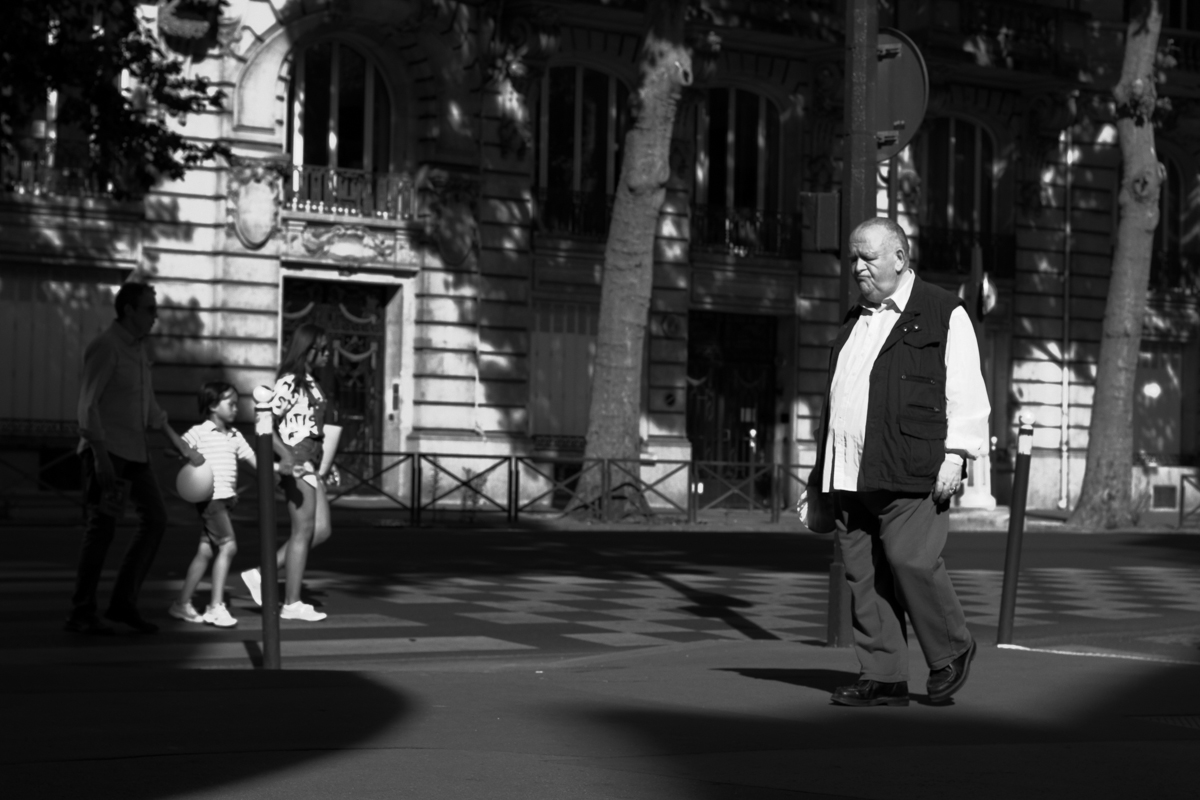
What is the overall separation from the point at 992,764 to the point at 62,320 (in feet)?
73.5

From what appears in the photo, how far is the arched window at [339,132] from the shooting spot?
2859cm

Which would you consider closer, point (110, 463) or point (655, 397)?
point (110, 463)

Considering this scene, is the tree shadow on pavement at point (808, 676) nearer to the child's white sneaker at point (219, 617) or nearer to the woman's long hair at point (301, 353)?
the child's white sneaker at point (219, 617)

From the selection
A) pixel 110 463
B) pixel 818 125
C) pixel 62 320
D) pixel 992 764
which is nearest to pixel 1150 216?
pixel 818 125

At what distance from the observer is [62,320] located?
26.7m

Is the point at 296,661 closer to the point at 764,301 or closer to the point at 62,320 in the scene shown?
the point at 62,320

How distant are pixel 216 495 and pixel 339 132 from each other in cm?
1822

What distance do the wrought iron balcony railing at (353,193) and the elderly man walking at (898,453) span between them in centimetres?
2178

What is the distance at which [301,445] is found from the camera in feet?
37.6

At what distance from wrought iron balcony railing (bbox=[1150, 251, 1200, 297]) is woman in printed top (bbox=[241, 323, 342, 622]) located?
93.1 ft

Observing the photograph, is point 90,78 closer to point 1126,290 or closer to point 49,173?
point 49,173

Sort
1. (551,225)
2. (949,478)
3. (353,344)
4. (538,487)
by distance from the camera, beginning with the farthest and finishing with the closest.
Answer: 1. (551,225)
2. (353,344)
3. (538,487)
4. (949,478)

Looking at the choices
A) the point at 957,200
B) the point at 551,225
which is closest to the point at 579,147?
the point at 551,225

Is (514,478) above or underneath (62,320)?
underneath
